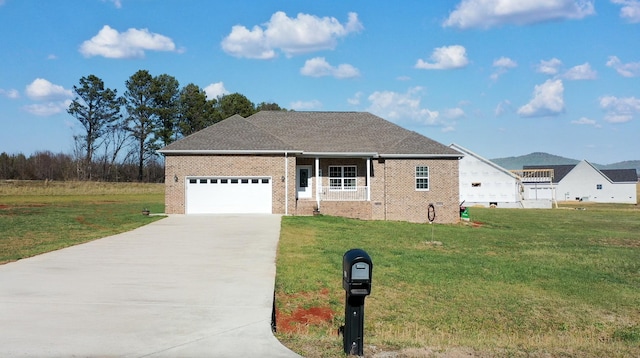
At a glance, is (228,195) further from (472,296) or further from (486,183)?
(486,183)

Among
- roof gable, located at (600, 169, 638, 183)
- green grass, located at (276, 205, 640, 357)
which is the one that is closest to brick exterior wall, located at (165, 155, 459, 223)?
green grass, located at (276, 205, 640, 357)

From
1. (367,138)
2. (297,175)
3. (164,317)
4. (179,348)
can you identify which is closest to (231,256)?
(164,317)

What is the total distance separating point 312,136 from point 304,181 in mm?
2799

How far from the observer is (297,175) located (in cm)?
2964

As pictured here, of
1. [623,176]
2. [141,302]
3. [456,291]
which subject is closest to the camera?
[141,302]

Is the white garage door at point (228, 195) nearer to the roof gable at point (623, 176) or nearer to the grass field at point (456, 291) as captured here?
the grass field at point (456, 291)

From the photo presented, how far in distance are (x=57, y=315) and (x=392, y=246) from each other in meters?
11.8

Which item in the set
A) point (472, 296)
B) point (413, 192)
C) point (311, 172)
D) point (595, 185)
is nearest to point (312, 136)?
point (311, 172)

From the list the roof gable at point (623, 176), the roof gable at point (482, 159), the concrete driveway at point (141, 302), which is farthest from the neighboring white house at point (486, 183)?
the concrete driveway at point (141, 302)

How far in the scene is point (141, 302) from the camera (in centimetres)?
807

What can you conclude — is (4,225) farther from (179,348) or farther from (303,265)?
(179,348)

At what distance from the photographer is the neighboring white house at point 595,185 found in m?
72.2

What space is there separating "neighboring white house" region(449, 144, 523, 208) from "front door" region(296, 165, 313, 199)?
2767cm

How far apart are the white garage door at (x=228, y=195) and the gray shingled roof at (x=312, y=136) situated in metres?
1.60
